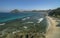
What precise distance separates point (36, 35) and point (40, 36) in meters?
0.25

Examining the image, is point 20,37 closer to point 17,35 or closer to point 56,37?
point 17,35

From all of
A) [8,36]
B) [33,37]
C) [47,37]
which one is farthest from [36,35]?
[8,36]

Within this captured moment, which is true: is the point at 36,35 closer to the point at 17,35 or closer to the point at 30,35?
the point at 30,35

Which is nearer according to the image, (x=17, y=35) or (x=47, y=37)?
(x=17, y=35)

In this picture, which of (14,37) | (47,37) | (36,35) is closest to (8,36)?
(14,37)

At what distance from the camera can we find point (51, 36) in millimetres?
9289

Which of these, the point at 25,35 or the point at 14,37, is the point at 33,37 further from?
the point at 14,37

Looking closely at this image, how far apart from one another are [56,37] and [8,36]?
9.02 feet

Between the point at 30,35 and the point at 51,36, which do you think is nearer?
the point at 30,35

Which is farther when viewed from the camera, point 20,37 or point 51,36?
point 51,36

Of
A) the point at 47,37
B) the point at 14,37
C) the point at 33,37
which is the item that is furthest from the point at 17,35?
the point at 47,37

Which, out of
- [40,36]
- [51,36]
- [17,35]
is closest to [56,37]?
[51,36]

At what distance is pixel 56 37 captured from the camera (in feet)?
29.7

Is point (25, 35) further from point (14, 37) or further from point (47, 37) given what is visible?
point (47, 37)
